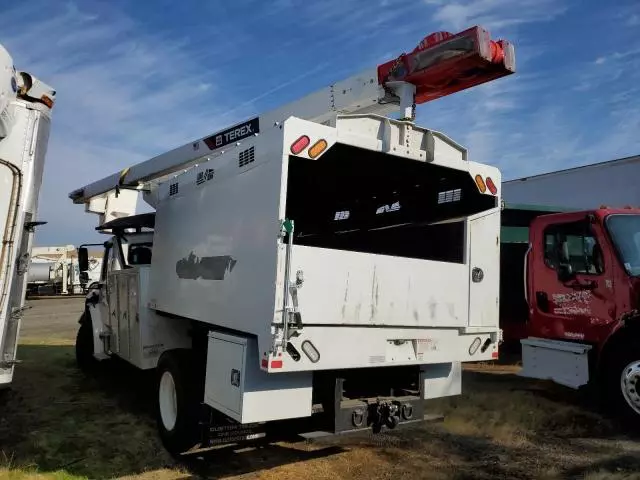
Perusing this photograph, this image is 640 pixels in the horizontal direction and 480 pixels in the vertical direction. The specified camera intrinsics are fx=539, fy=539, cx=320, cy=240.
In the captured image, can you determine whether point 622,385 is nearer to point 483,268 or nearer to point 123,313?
point 483,268

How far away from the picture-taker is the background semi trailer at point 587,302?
6148mm

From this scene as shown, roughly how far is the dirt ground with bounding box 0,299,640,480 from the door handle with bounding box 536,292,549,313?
120cm

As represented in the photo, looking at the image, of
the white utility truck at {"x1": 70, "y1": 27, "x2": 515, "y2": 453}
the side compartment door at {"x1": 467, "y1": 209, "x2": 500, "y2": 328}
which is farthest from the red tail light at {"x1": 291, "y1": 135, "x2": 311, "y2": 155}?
the side compartment door at {"x1": 467, "y1": 209, "x2": 500, "y2": 328}

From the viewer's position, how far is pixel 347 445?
526cm

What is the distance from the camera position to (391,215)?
5848 mm

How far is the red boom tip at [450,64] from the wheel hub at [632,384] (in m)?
3.64

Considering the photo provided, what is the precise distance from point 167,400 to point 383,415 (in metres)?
2.15

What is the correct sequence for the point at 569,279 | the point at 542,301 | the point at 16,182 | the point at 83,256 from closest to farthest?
the point at 16,182 → the point at 569,279 → the point at 542,301 → the point at 83,256

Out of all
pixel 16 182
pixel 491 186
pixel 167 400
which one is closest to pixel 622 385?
pixel 491 186

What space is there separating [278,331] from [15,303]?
3.06 m

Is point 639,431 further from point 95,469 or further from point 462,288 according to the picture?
point 95,469

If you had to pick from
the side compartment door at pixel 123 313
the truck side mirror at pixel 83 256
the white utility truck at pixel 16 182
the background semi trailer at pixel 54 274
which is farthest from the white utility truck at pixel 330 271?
the background semi trailer at pixel 54 274

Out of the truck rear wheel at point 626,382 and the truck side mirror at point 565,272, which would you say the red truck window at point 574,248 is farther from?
the truck rear wheel at point 626,382

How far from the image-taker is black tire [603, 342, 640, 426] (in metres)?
5.86
